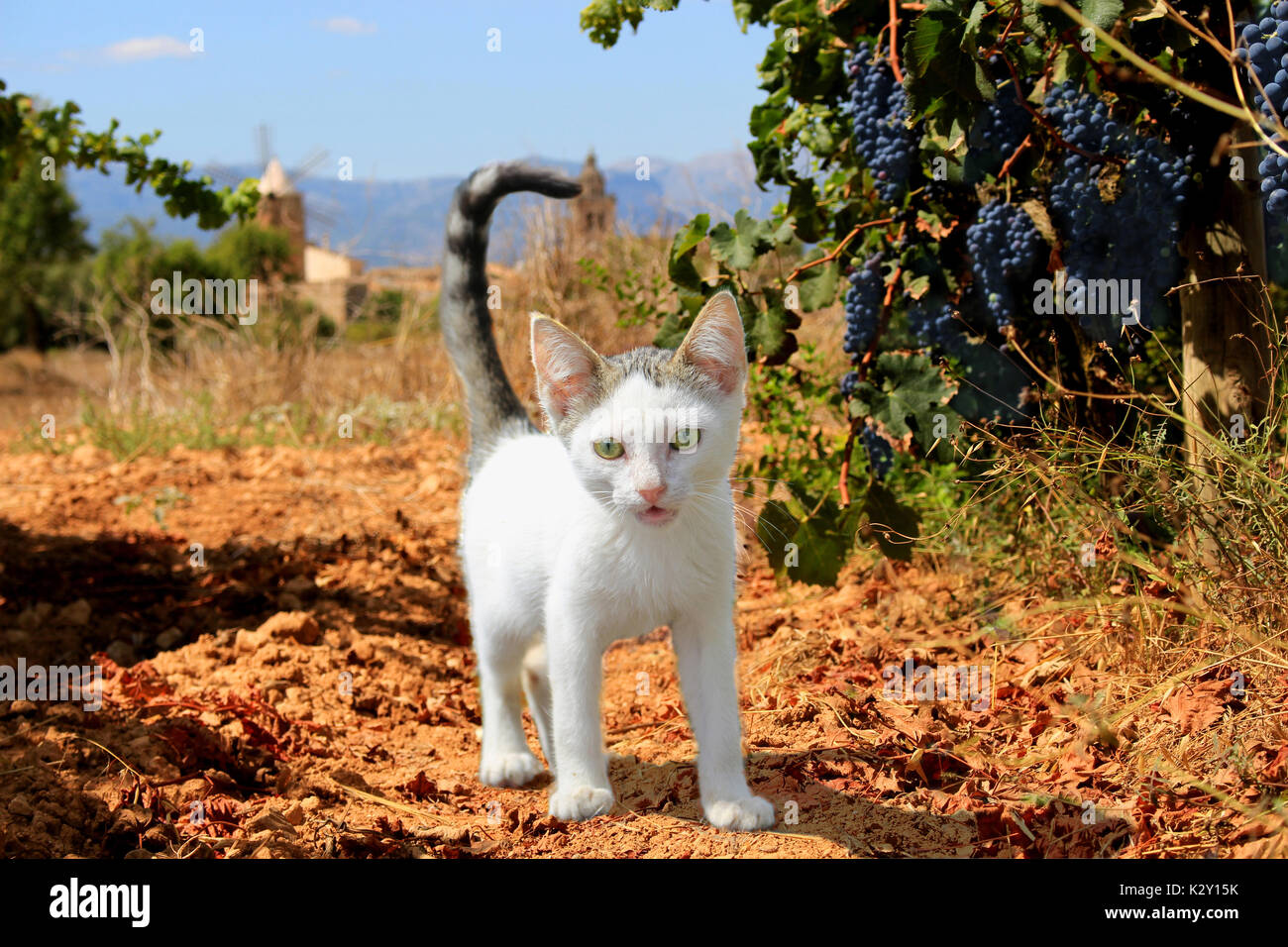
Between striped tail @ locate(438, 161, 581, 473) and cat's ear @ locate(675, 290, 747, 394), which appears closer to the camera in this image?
cat's ear @ locate(675, 290, 747, 394)

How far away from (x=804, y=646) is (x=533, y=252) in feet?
13.4

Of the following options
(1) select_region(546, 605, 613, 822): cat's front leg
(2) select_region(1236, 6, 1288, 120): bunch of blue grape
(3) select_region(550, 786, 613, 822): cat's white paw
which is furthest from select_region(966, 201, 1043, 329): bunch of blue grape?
(3) select_region(550, 786, 613, 822): cat's white paw

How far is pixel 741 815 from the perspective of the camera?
7.29ft

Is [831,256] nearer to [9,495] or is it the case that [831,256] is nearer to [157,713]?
[157,713]

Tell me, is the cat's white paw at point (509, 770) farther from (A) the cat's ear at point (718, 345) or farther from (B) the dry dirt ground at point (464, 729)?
(A) the cat's ear at point (718, 345)

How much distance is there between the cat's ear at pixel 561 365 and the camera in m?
2.26

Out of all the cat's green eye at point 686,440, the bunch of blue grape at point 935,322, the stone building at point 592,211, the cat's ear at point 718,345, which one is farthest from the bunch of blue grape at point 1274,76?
the stone building at point 592,211

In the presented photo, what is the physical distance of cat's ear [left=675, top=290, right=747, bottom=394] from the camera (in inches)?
86.6

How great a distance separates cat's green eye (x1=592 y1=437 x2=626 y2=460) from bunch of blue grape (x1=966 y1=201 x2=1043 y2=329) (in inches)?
60.1

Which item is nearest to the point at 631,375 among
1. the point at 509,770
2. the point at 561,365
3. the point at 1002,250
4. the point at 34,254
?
the point at 561,365

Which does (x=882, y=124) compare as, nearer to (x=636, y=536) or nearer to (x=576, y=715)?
(x=636, y=536)

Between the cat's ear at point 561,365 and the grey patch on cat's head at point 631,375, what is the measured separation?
0.04 feet

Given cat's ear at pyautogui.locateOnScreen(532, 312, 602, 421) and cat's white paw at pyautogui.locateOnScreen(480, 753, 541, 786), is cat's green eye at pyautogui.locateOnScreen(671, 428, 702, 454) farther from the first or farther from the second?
cat's white paw at pyautogui.locateOnScreen(480, 753, 541, 786)

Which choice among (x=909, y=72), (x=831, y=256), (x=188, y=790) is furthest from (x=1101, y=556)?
(x=188, y=790)
